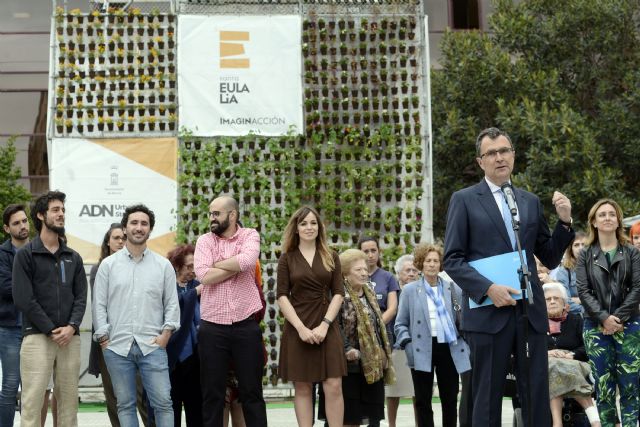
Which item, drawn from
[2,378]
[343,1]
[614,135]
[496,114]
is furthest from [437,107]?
[2,378]

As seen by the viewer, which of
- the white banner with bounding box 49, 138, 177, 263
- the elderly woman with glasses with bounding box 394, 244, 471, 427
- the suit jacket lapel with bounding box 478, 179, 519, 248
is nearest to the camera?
the suit jacket lapel with bounding box 478, 179, 519, 248

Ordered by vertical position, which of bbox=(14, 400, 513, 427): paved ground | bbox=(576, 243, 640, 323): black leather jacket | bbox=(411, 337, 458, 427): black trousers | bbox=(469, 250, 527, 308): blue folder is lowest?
bbox=(14, 400, 513, 427): paved ground

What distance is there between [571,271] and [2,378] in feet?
21.2

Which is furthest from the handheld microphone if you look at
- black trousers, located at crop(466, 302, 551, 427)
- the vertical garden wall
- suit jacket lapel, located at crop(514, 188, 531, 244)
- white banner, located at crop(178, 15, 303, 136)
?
white banner, located at crop(178, 15, 303, 136)

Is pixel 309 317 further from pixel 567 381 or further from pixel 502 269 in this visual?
pixel 502 269

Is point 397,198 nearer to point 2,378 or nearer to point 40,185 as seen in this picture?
point 2,378

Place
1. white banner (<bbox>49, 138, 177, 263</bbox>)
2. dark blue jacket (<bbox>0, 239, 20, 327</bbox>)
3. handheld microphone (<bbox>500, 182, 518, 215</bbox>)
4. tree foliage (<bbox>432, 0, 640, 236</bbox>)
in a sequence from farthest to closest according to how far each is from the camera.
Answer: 1. tree foliage (<bbox>432, 0, 640, 236</bbox>)
2. white banner (<bbox>49, 138, 177, 263</bbox>)
3. dark blue jacket (<bbox>0, 239, 20, 327</bbox>)
4. handheld microphone (<bbox>500, 182, 518, 215</bbox>)

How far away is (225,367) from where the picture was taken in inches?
360

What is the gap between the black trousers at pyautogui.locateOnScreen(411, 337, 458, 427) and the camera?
1043cm

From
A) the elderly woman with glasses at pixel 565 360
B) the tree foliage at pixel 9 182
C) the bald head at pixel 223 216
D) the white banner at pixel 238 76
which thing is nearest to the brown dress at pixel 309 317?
the bald head at pixel 223 216

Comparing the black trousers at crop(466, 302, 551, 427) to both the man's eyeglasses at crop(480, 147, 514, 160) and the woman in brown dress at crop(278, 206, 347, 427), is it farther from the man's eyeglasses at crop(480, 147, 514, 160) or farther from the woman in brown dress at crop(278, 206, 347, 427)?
the woman in brown dress at crop(278, 206, 347, 427)

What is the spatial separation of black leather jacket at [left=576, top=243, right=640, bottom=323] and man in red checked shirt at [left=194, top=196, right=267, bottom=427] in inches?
116

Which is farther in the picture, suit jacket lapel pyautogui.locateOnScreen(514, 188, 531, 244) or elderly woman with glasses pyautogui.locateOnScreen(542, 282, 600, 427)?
elderly woman with glasses pyautogui.locateOnScreen(542, 282, 600, 427)

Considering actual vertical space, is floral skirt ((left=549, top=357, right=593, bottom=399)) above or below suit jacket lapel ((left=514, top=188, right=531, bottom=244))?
below
